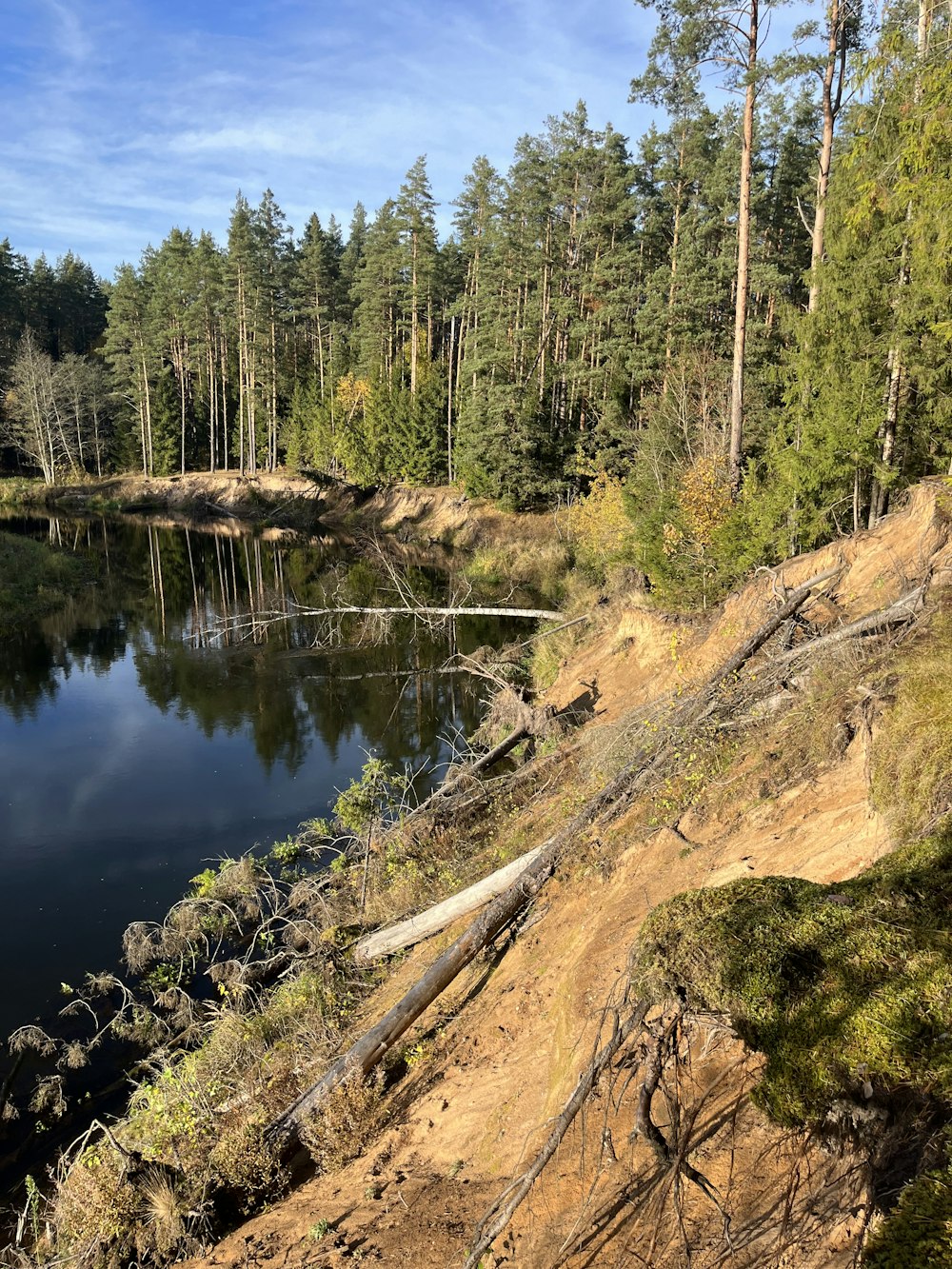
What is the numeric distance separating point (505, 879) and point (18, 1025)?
6.81 metres

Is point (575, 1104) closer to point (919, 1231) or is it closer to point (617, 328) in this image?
point (919, 1231)

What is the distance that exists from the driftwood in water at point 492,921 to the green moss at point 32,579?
25.7 meters

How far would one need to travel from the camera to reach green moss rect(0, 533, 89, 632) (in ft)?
95.5

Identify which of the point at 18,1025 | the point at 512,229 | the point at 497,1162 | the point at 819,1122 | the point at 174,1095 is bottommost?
the point at 18,1025

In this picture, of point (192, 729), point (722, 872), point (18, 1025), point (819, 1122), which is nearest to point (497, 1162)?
point (722, 872)

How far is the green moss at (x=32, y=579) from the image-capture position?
95.5 ft

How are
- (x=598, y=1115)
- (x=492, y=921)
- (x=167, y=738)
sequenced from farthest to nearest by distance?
(x=167, y=738)
(x=492, y=921)
(x=598, y=1115)

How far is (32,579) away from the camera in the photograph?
106 ft

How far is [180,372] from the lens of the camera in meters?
67.6

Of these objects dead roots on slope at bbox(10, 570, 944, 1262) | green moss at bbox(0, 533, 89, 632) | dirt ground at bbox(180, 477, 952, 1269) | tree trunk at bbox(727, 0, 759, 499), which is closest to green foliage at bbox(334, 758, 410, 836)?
dead roots on slope at bbox(10, 570, 944, 1262)

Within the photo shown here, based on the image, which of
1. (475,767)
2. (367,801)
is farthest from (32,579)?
(475,767)

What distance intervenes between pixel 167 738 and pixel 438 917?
486 inches

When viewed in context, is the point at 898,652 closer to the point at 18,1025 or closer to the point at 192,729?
the point at 18,1025

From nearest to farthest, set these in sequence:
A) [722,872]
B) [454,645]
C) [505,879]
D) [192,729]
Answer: [722,872]
[505,879]
[192,729]
[454,645]
